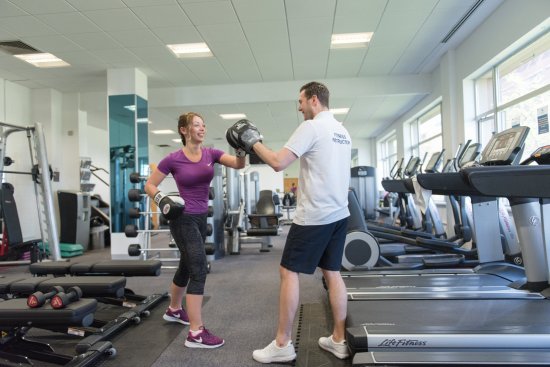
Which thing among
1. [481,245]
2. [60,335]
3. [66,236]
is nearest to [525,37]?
[481,245]

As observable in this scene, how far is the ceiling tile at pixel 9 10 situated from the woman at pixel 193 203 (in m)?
3.37

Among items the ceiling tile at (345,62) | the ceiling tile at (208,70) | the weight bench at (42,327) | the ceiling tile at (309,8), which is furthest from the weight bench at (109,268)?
the ceiling tile at (345,62)

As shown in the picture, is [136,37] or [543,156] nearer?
[543,156]

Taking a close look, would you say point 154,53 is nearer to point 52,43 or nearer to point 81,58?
point 81,58

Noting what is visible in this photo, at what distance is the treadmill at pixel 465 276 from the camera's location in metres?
2.42

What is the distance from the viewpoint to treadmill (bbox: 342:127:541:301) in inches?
95.3

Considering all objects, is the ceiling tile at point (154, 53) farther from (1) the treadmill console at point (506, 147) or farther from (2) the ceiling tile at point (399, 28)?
(1) the treadmill console at point (506, 147)

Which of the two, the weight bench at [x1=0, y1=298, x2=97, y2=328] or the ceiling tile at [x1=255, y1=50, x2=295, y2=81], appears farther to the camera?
the ceiling tile at [x1=255, y1=50, x2=295, y2=81]

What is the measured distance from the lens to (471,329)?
70.1 inches

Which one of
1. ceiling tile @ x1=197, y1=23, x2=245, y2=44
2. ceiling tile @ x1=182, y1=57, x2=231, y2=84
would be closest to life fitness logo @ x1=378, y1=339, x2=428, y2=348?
ceiling tile @ x1=197, y1=23, x2=245, y2=44

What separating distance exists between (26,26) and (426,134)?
8240 millimetres

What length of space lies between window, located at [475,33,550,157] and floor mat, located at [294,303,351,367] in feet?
9.88

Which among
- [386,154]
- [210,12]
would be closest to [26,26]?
[210,12]

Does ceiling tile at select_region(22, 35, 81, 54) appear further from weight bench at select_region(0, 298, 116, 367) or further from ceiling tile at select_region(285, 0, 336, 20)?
weight bench at select_region(0, 298, 116, 367)
